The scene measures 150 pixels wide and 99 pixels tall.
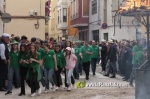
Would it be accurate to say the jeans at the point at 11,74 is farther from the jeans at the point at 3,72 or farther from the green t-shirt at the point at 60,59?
the green t-shirt at the point at 60,59

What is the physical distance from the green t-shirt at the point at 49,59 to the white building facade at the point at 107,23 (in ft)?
38.0

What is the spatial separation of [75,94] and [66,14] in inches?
1561

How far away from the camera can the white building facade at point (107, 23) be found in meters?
27.8

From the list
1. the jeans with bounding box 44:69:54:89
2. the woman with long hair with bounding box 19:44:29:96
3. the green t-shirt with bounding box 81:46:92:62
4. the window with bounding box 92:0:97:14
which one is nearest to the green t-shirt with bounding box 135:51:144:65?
the jeans with bounding box 44:69:54:89

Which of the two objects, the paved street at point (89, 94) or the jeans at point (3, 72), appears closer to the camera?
the paved street at point (89, 94)

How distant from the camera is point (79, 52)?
16.7 metres

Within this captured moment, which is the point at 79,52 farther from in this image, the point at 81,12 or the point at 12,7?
the point at 81,12

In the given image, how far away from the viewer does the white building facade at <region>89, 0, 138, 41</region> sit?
91.3ft

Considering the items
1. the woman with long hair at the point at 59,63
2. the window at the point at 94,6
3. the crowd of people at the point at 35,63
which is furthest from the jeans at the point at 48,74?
→ the window at the point at 94,6

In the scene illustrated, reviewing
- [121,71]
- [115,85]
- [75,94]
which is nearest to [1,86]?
[75,94]

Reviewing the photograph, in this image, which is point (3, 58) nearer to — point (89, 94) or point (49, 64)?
point (49, 64)

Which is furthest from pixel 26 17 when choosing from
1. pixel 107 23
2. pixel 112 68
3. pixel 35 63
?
pixel 35 63

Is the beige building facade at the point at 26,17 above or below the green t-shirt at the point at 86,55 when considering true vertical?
above

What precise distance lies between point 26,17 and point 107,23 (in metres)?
7.39
